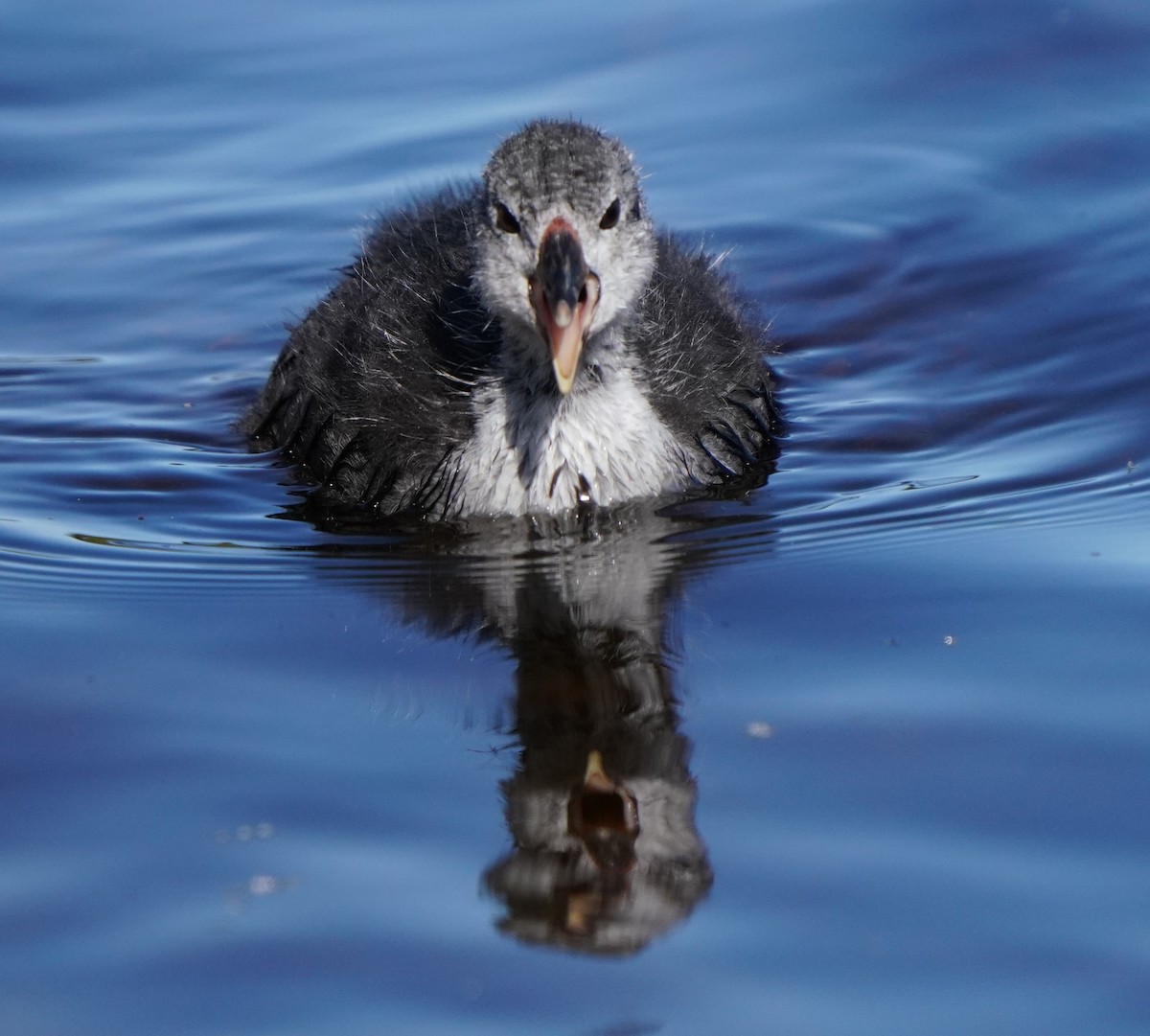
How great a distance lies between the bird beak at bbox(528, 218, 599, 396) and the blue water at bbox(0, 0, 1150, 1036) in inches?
24.6

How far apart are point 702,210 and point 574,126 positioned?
3.29 m

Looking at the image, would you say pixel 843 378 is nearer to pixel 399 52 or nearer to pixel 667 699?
pixel 667 699

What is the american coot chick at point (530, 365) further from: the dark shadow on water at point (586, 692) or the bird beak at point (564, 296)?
the dark shadow on water at point (586, 692)

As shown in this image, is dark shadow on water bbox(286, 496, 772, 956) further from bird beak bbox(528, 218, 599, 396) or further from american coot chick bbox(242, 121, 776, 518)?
bird beak bbox(528, 218, 599, 396)

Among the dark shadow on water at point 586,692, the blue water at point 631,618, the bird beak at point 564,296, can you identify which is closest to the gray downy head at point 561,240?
the bird beak at point 564,296

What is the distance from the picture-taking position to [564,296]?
5121 mm

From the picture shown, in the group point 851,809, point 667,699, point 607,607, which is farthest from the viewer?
point 607,607

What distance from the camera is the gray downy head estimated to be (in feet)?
17.0

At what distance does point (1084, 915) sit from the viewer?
355cm

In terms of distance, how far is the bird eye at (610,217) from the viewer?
5.45 metres

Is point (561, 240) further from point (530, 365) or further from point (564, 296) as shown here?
point (530, 365)


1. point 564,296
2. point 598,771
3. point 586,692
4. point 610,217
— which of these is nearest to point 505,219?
point 610,217

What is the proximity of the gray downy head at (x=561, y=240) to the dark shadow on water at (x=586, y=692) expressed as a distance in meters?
0.56

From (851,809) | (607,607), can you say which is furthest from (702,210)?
(851,809)
